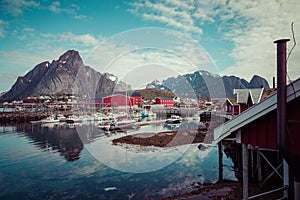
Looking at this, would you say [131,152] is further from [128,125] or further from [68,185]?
[128,125]

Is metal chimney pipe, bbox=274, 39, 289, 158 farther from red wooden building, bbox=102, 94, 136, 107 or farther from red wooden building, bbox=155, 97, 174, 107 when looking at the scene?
red wooden building, bbox=155, 97, 174, 107

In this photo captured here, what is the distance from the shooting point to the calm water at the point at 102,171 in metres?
12.2

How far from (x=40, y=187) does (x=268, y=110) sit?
13988 mm

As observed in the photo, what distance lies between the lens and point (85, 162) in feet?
61.6

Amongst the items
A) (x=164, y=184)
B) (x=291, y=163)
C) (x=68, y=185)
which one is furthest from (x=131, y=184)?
(x=291, y=163)

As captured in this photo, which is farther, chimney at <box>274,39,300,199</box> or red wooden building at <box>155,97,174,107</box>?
red wooden building at <box>155,97,174,107</box>

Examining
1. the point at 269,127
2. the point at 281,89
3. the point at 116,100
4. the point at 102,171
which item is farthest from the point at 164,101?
the point at 281,89

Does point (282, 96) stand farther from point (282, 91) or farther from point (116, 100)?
point (116, 100)

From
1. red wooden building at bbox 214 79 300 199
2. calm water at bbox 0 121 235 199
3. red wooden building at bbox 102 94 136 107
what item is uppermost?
red wooden building at bbox 102 94 136 107

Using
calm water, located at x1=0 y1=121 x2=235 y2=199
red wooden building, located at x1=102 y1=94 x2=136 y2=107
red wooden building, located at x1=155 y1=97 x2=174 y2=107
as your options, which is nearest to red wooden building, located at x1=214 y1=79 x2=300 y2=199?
calm water, located at x1=0 y1=121 x2=235 y2=199

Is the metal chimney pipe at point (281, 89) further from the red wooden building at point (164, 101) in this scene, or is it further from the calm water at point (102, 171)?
the red wooden building at point (164, 101)

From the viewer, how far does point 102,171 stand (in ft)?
52.5

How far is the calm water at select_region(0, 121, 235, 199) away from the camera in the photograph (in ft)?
39.9

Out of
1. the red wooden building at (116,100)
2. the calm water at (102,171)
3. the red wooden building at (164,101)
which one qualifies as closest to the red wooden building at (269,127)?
the calm water at (102,171)
